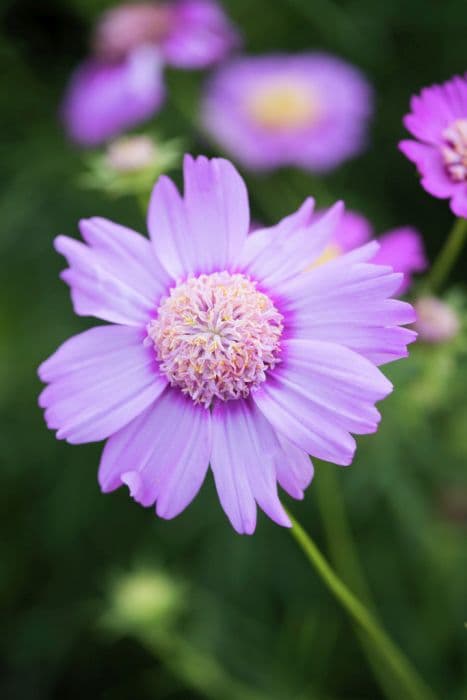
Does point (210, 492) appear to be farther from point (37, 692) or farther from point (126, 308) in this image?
point (126, 308)

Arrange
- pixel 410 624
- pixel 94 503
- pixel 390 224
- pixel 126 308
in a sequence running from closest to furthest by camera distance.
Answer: pixel 126 308 → pixel 410 624 → pixel 94 503 → pixel 390 224

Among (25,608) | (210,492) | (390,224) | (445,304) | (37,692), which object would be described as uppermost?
(445,304)

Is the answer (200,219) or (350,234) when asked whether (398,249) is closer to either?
(350,234)

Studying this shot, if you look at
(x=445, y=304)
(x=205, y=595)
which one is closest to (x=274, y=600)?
(x=205, y=595)

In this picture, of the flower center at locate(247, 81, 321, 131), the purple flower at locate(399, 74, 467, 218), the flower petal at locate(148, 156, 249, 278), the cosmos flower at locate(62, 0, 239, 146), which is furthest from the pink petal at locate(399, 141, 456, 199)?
the flower center at locate(247, 81, 321, 131)

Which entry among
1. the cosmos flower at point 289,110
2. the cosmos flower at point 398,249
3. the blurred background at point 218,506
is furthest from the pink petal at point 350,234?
the cosmos flower at point 289,110

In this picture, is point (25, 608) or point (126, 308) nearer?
point (126, 308)

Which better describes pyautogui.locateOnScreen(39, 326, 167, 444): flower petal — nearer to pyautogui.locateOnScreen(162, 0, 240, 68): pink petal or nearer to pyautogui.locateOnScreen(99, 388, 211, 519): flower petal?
pyautogui.locateOnScreen(99, 388, 211, 519): flower petal

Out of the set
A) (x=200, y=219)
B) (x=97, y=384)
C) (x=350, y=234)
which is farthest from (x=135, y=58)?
(x=97, y=384)
